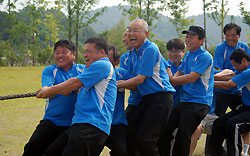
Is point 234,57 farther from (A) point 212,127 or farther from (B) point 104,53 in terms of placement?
(B) point 104,53

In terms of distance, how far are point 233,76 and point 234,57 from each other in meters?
0.42

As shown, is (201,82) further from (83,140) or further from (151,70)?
(83,140)

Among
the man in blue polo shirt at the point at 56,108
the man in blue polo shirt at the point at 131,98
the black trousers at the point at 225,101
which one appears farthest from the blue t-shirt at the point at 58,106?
the black trousers at the point at 225,101

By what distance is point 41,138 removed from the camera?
3.69 meters

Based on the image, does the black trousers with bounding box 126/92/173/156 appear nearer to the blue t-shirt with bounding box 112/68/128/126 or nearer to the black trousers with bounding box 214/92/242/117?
the blue t-shirt with bounding box 112/68/128/126

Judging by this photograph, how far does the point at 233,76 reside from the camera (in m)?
5.12

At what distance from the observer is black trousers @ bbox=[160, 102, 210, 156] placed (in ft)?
14.1

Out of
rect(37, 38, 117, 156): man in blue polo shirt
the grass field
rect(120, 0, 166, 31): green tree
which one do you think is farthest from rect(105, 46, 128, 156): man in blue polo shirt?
rect(120, 0, 166, 31): green tree

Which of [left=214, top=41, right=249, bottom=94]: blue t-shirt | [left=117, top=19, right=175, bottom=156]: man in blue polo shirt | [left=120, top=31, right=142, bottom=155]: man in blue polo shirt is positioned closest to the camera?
[left=117, top=19, right=175, bottom=156]: man in blue polo shirt

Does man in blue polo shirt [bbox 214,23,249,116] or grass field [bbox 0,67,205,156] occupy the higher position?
man in blue polo shirt [bbox 214,23,249,116]

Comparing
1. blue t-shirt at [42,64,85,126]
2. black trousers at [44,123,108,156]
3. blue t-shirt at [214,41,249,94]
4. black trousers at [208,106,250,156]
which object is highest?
blue t-shirt at [214,41,249,94]

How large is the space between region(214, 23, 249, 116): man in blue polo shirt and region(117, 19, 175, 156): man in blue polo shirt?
1.93 meters

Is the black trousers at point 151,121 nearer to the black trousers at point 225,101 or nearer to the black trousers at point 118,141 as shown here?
the black trousers at point 118,141

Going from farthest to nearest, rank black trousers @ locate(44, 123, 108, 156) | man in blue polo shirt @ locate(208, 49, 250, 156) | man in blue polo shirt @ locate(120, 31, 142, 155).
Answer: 1. man in blue polo shirt @ locate(208, 49, 250, 156)
2. man in blue polo shirt @ locate(120, 31, 142, 155)
3. black trousers @ locate(44, 123, 108, 156)
